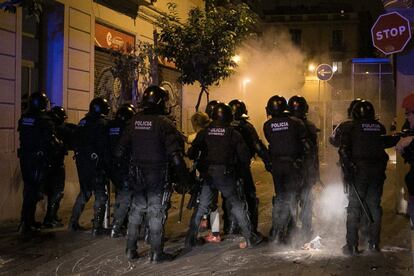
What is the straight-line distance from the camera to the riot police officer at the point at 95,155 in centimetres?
711

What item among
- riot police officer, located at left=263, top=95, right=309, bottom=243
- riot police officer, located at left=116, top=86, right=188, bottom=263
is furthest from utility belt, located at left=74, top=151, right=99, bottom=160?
riot police officer, located at left=263, top=95, right=309, bottom=243

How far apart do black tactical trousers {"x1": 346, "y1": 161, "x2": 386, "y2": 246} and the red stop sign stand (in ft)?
8.52

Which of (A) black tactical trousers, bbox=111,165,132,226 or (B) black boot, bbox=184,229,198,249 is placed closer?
(B) black boot, bbox=184,229,198,249

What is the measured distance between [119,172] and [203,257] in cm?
191

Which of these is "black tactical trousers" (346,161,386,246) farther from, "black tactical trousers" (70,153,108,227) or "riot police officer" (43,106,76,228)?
"riot police officer" (43,106,76,228)

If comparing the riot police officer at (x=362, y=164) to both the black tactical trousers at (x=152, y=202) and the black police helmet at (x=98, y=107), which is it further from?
the black police helmet at (x=98, y=107)

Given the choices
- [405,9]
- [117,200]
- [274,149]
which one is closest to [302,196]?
[274,149]

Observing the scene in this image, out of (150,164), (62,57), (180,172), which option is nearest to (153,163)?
(150,164)

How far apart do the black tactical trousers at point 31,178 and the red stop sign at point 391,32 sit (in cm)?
540

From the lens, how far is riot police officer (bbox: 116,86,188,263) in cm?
564

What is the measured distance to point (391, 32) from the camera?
783 centimetres

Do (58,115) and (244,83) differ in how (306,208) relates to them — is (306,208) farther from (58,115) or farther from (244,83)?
(244,83)

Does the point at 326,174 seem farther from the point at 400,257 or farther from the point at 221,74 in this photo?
the point at 400,257

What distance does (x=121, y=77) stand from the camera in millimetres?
11922
